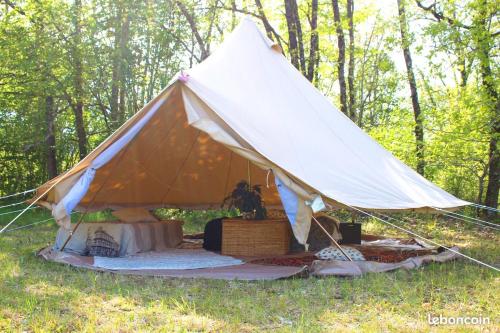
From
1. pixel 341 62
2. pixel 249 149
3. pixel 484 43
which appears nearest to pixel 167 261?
pixel 249 149

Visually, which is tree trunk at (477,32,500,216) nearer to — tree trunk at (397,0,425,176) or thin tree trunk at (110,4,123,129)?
tree trunk at (397,0,425,176)

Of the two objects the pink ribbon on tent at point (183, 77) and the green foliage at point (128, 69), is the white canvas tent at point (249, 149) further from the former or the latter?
the green foliage at point (128, 69)

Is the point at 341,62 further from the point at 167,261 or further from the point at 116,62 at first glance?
the point at 167,261

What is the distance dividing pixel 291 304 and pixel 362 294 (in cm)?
52

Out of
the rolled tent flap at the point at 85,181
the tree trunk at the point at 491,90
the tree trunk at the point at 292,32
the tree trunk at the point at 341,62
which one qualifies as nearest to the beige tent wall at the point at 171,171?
the rolled tent flap at the point at 85,181

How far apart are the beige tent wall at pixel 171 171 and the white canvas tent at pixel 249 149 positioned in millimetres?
15

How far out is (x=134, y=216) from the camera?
5.91 metres

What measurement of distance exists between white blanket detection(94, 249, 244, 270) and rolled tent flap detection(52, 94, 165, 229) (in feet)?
1.54

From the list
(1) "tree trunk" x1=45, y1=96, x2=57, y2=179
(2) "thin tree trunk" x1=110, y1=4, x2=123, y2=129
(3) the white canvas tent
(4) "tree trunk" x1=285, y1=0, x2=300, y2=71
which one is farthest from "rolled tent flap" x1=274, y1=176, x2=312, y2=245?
(1) "tree trunk" x1=45, y1=96, x2=57, y2=179

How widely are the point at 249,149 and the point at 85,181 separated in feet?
4.27

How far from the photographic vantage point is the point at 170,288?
376 centimetres

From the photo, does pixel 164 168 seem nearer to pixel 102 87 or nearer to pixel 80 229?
pixel 80 229

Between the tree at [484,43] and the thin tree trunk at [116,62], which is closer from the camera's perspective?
the tree at [484,43]

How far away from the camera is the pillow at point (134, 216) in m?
5.79
